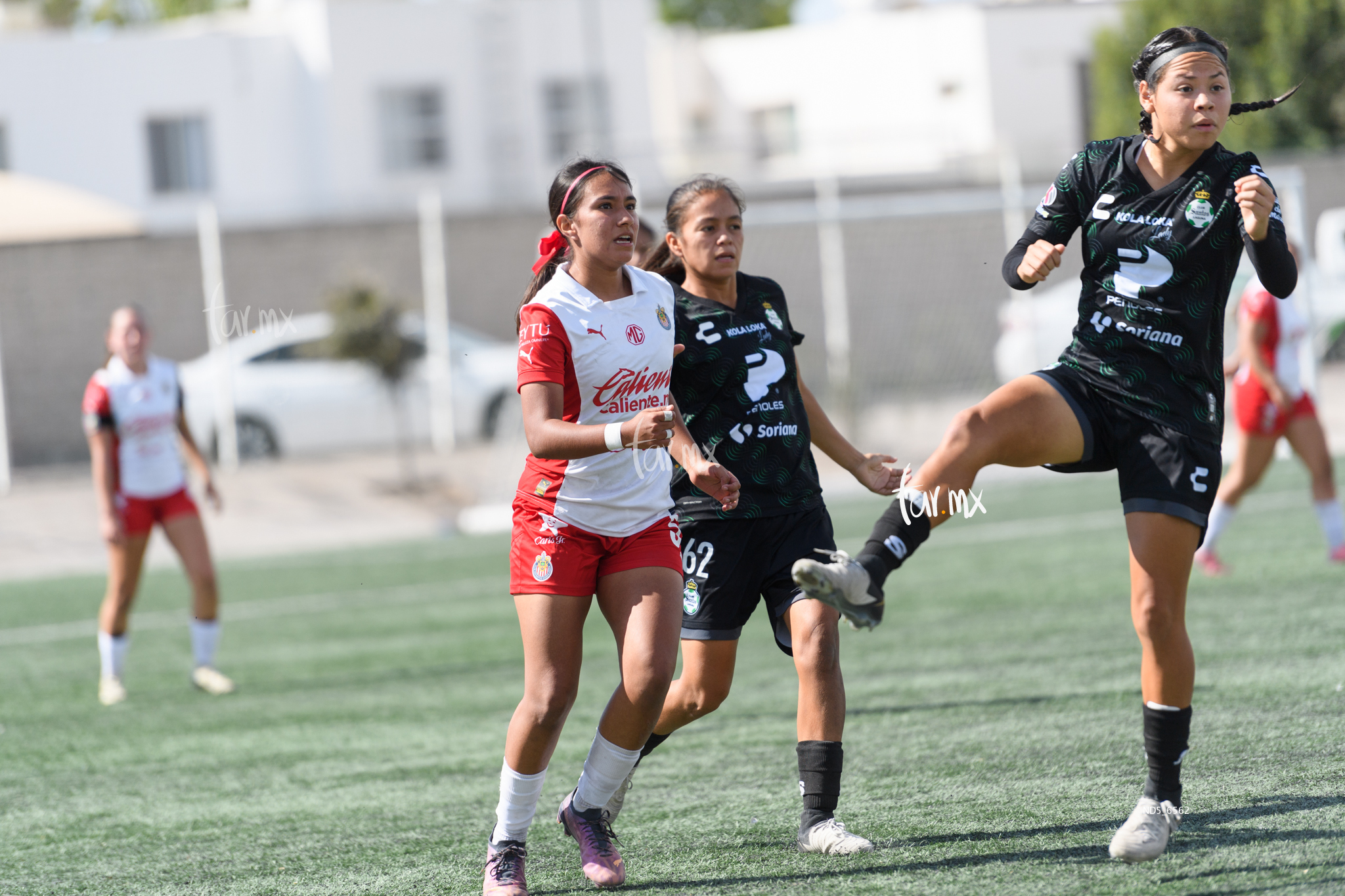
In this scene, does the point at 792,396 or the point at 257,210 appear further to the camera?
the point at 257,210

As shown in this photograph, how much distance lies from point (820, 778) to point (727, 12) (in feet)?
180

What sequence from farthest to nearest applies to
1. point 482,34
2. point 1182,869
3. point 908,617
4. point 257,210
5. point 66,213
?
point 482,34 → point 257,210 → point 66,213 → point 908,617 → point 1182,869

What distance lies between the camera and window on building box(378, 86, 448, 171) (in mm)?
30531

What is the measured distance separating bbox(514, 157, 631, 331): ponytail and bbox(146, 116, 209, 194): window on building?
27.1m

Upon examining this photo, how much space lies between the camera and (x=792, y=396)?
15.9 feet

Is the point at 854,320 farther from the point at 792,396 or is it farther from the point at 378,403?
the point at 792,396

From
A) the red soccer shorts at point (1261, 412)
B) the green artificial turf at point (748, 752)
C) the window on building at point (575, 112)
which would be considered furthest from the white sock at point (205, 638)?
the window on building at point (575, 112)

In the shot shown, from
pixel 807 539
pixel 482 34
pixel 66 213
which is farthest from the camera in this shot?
pixel 482 34

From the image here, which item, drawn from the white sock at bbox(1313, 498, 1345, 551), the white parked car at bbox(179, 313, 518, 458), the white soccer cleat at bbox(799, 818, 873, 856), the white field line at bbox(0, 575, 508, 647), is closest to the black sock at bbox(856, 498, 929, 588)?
the white soccer cleat at bbox(799, 818, 873, 856)

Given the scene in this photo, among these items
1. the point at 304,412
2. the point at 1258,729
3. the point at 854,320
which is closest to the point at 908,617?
the point at 1258,729

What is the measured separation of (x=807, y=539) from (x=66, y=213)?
20.5 metres

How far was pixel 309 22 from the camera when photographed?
97.1ft

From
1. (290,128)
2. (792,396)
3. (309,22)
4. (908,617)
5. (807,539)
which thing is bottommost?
(908,617)

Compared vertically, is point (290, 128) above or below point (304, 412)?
above
